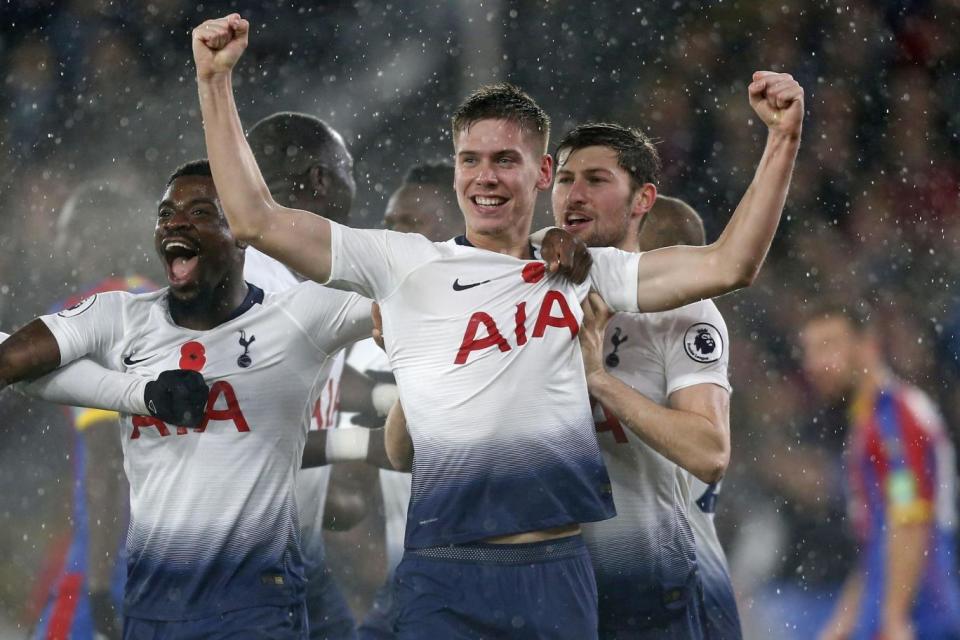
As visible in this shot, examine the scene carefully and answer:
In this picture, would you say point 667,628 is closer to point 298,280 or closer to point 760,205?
point 760,205

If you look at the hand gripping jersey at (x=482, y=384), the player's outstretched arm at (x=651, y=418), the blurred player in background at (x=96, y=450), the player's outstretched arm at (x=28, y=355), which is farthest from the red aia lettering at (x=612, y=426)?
the blurred player in background at (x=96, y=450)

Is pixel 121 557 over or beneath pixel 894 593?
over

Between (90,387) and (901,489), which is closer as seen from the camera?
(90,387)

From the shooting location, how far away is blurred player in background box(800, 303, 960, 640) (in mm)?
6312

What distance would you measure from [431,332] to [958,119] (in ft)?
21.8

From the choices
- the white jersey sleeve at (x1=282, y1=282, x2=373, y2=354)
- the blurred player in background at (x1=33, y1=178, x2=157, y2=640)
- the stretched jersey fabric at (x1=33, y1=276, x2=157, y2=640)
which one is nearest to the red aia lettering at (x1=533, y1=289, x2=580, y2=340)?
the white jersey sleeve at (x1=282, y1=282, x2=373, y2=354)

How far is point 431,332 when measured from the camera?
2.64 meters

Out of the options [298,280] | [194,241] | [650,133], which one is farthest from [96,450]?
[650,133]

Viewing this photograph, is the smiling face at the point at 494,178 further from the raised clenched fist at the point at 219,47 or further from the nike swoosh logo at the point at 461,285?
the raised clenched fist at the point at 219,47

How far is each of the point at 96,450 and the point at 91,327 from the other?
2.72 meters

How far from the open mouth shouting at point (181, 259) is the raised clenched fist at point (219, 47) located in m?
0.92

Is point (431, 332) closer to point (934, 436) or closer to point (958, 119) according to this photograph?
point (934, 436)

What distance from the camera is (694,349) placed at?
3061mm

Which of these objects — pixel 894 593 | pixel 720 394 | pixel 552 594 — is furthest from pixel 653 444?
pixel 894 593
